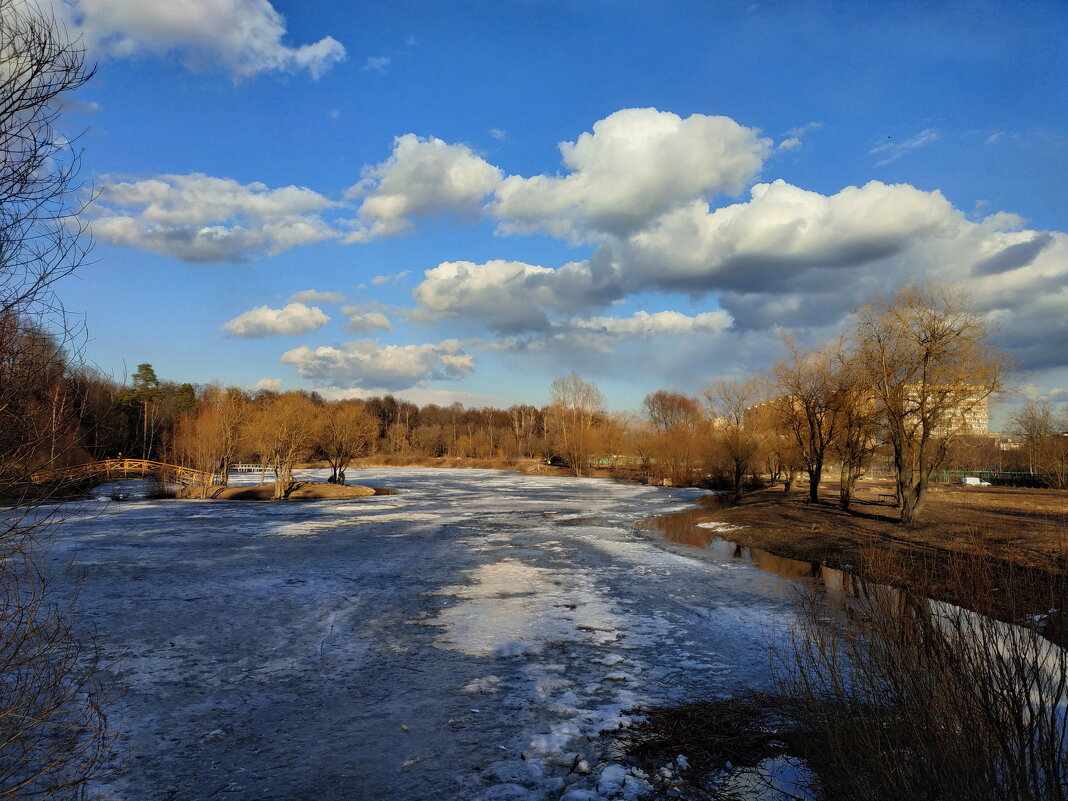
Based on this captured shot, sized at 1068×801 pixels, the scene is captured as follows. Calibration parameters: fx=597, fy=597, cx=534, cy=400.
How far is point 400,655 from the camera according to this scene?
8180 millimetres

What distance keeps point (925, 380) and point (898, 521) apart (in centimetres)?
546

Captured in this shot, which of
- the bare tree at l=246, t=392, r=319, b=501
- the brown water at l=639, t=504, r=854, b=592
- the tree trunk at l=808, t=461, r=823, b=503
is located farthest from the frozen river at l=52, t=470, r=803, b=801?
the bare tree at l=246, t=392, r=319, b=501

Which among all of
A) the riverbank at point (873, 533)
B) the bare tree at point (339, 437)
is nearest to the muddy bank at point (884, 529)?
the riverbank at point (873, 533)

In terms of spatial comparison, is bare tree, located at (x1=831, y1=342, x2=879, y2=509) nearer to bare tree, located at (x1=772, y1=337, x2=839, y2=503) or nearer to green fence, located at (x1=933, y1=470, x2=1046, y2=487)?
bare tree, located at (x1=772, y1=337, x2=839, y2=503)

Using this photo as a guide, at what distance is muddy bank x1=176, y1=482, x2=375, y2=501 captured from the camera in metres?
34.4

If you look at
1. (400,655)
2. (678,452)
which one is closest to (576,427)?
(678,452)

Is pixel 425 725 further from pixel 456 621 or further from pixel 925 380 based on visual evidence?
pixel 925 380

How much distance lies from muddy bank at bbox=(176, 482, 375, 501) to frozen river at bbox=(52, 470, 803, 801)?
1728 centimetres

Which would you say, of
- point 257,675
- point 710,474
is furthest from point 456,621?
point 710,474

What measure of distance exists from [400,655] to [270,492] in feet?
102

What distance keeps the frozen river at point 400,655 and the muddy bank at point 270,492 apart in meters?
17.3

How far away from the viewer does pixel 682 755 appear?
5410mm

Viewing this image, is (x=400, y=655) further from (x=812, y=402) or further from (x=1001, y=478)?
(x=1001, y=478)

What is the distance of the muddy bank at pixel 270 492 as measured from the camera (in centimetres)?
3441
